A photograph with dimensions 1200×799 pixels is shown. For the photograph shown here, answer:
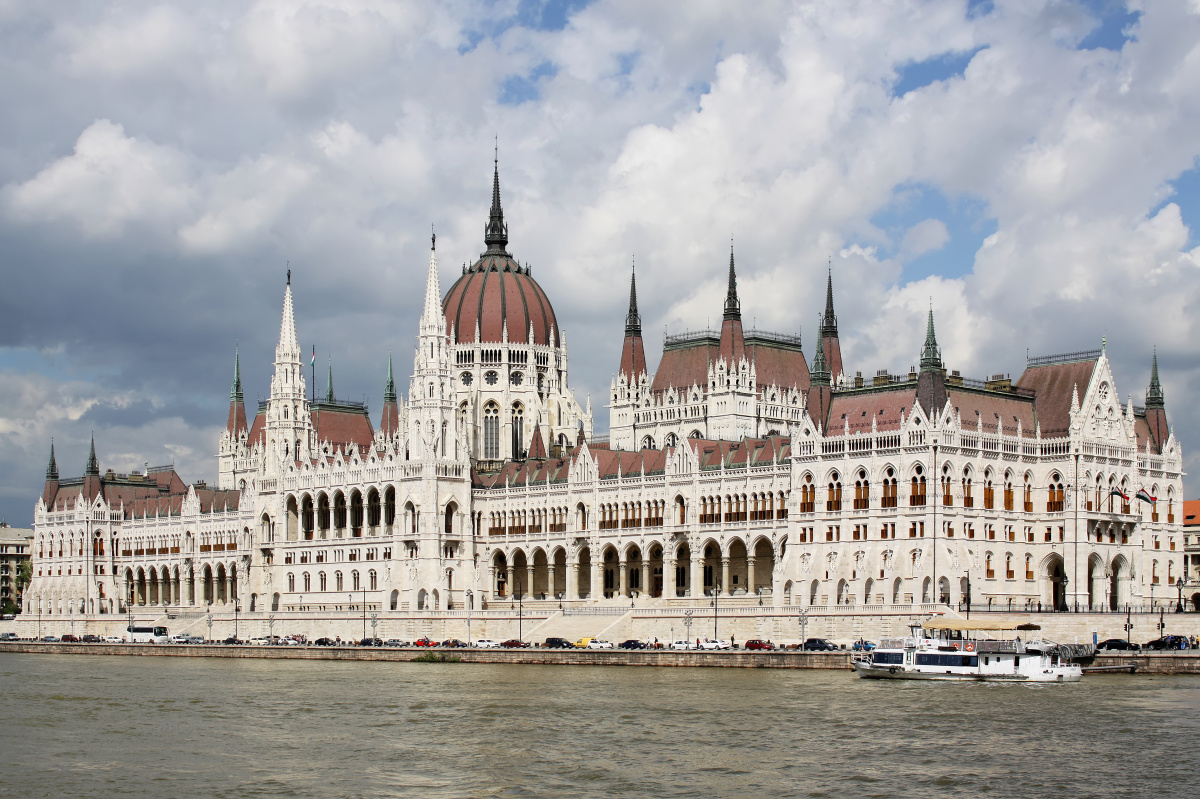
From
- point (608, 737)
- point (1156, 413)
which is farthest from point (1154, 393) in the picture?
point (608, 737)

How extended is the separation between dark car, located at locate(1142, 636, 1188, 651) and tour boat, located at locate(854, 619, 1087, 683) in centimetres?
574

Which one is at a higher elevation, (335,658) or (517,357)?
(517,357)

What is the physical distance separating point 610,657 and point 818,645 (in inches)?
501

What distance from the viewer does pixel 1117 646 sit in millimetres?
102438

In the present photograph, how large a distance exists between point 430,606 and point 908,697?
6538cm

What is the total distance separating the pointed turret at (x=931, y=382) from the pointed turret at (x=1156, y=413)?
1924cm

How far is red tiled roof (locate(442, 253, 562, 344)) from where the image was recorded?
558 feet

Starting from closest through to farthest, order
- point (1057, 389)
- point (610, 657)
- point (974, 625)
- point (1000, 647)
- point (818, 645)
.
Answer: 1. point (1000, 647)
2. point (974, 625)
3. point (818, 645)
4. point (610, 657)
5. point (1057, 389)

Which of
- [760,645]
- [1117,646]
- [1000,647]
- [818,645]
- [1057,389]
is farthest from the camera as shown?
[1057,389]

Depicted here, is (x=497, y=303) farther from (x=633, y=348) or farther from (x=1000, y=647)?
(x=1000, y=647)

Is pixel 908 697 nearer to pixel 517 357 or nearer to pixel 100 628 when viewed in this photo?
pixel 517 357

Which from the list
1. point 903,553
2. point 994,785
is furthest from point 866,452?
point 994,785

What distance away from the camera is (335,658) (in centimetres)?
12488

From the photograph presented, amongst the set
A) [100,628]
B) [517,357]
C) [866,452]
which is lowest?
[100,628]
